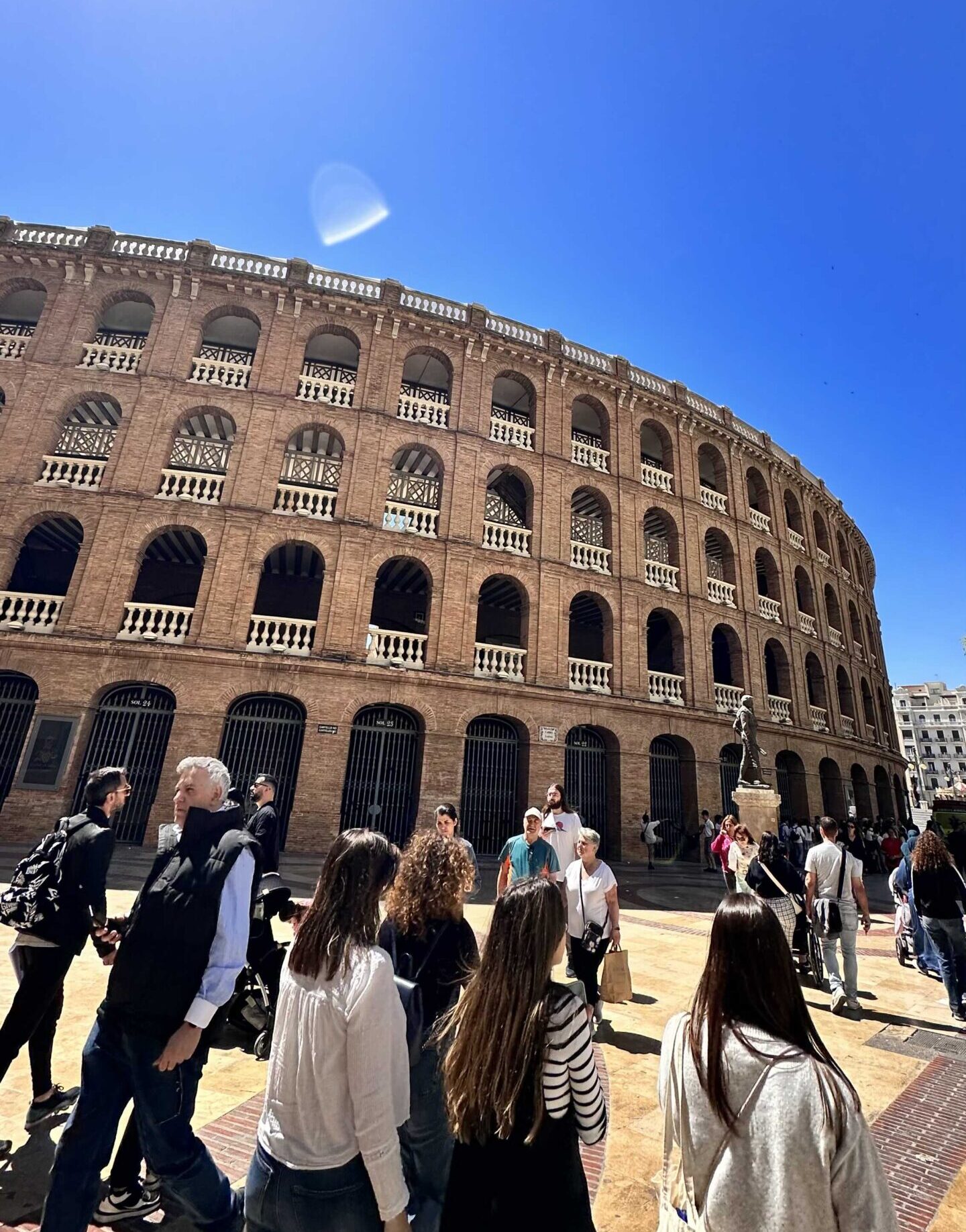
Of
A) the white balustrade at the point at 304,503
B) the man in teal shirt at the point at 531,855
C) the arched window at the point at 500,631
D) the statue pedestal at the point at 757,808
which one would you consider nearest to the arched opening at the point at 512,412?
the arched window at the point at 500,631

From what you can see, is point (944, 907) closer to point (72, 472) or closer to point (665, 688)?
point (665, 688)

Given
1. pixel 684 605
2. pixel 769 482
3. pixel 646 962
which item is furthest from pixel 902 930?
pixel 769 482

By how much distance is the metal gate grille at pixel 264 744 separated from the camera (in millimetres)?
13398

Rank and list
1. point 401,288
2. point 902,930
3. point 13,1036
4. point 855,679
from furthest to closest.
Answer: point 855,679 → point 401,288 → point 902,930 → point 13,1036

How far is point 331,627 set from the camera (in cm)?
1413

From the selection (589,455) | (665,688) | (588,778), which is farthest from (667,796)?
(589,455)

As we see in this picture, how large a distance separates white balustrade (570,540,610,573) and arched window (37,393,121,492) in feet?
40.9

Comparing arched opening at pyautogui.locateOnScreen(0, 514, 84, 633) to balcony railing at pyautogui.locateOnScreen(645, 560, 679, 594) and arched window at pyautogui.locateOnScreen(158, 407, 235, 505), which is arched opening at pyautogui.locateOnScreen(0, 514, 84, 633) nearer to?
arched window at pyautogui.locateOnScreen(158, 407, 235, 505)

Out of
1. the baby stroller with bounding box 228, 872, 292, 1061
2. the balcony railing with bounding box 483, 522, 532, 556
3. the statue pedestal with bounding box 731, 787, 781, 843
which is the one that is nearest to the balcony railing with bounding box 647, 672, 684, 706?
the statue pedestal with bounding box 731, 787, 781, 843

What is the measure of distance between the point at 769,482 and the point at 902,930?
18271 mm

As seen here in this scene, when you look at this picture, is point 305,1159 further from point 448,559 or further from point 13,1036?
point 448,559

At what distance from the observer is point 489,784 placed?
48.4ft

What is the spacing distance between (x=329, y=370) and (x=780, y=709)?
17904 mm

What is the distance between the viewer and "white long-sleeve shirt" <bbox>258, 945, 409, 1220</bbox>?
5.46ft
